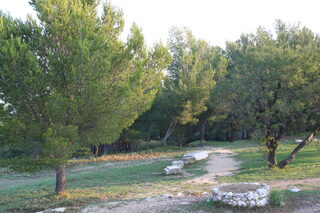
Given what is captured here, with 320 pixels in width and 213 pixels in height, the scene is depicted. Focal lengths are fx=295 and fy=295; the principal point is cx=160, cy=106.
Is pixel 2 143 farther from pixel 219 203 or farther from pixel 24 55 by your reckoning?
pixel 219 203

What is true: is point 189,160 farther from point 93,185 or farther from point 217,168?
point 93,185

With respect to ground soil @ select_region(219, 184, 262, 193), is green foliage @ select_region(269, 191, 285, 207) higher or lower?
lower

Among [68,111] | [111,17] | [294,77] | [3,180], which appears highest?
[111,17]

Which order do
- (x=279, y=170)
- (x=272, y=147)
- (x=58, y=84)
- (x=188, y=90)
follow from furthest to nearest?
(x=188, y=90) < (x=272, y=147) < (x=279, y=170) < (x=58, y=84)

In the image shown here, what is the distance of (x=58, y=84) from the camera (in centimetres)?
1092

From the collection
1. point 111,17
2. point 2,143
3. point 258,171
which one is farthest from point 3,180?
point 258,171

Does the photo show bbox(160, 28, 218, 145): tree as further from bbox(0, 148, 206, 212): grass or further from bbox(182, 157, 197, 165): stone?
bbox(182, 157, 197, 165): stone

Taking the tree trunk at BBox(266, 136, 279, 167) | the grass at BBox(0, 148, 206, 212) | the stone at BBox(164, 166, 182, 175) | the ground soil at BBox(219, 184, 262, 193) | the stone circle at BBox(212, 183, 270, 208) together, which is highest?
the tree trunk at BBox(266, 136, 279, 167)

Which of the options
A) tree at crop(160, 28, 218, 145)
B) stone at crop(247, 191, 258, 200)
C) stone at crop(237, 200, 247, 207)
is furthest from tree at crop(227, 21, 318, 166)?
tree at crop(160, 28, 218, 145)

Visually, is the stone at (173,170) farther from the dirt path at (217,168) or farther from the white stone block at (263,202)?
the white stone block at (263,202)

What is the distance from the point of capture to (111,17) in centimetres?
1305

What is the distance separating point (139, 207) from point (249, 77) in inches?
360

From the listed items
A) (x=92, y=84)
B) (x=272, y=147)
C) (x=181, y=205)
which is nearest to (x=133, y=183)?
(x=181, y=205)

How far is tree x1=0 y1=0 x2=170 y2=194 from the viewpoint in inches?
397
